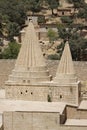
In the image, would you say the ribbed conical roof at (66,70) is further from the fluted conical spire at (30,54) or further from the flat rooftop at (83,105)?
the flat rooftop at (83,105)

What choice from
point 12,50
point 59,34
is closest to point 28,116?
point 12,50

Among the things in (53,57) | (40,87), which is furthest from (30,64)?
(53,57)

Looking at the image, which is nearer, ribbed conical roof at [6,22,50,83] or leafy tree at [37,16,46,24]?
ribbed conical roof at [6,22,50,83]

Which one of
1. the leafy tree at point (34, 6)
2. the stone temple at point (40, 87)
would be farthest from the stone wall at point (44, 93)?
the leafy tree at point (34, 6)

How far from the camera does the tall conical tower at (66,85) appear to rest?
2334cm

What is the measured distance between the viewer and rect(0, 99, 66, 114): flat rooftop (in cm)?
2185

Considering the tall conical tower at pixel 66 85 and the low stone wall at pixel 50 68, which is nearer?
the tall conical tower at pixel 66 85

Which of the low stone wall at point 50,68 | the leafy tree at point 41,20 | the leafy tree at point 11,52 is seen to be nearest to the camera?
the low stone wall at point 50,68

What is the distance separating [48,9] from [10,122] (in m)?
32.4

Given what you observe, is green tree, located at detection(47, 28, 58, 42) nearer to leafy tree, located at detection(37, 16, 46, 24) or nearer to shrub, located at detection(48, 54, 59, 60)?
leafy tree, located at detection(37, 16, 46, 24)

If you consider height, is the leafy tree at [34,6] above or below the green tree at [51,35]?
above

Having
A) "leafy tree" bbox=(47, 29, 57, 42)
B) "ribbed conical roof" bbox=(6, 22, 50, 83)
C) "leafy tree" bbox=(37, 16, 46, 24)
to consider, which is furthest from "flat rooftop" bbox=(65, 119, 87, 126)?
"leafy tree" bbox=(37, 16, 46, 24)

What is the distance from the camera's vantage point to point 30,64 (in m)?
23.6

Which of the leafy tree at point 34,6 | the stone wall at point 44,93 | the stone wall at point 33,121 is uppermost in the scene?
the stone wall at point 44,93
